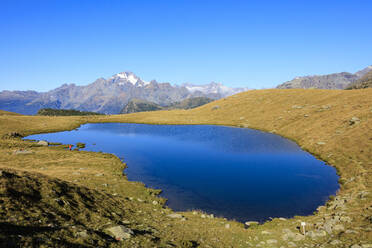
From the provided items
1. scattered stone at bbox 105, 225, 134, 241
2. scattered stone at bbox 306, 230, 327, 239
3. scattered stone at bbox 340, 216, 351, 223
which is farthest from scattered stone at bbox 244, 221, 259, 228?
scattered stone at bbox 105, 225, 134, 241

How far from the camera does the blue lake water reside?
2725 cm

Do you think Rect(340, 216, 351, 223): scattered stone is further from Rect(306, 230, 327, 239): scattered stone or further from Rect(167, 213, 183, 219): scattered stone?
Rect(167, 213, 183, 219): scattered stone

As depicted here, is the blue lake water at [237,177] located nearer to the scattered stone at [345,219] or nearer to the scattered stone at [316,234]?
the scattered stone at [345,219]

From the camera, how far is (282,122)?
88500 mm

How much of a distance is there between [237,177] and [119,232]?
25.6 meters

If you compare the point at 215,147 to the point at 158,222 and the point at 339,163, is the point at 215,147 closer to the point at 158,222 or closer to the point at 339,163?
the point at 339,163

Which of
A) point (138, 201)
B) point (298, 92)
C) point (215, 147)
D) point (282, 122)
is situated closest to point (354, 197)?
point (138, 201)

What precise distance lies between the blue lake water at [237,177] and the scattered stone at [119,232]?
12.0 m

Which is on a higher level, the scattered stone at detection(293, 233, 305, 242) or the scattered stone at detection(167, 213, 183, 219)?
the scattered stone at detection(293, 233, 305, 242)

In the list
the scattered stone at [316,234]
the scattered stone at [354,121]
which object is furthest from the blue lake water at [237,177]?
the scattered stone at [354,121]

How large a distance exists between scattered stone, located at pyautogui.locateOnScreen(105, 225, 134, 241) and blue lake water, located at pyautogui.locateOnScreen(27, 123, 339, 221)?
11996mm

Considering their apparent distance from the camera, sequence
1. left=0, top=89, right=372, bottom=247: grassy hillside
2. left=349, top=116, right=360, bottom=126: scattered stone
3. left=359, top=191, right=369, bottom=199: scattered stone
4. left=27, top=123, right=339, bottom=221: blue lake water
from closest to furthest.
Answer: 1. left=0, top=89, right=372, bottom=247: grassy hillside
2. left=359, top=191, right=369, bottom=199: scattered stone
3. left=27, top=123, right=339, bottom=221: blue lake water
4. left=349, top=116, right=360, bottom=126: scattered stone

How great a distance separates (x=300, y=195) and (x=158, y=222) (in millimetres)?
21080

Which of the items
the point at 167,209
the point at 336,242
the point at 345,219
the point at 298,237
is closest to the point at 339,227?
the point at 345,219
